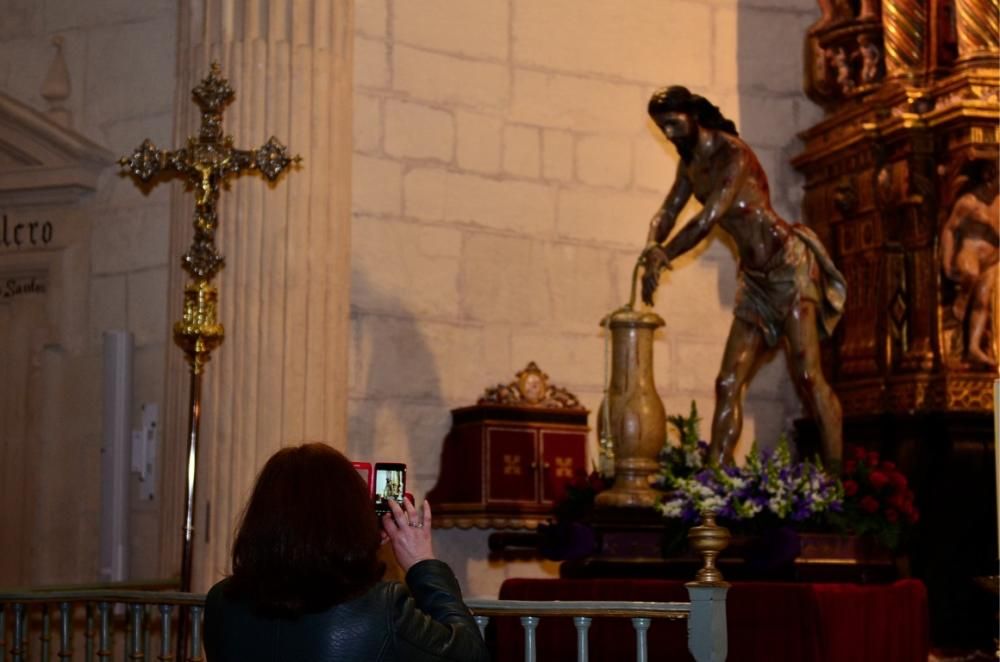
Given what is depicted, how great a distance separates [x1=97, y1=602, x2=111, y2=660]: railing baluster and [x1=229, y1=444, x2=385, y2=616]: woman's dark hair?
287 cm

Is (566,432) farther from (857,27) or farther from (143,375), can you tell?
(857,27)

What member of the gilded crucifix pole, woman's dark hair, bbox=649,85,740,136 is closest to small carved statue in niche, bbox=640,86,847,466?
woman's dark hair, bbox=649,85,740,136

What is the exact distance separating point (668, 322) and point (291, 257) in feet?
8.67

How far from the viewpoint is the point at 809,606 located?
6.23 m

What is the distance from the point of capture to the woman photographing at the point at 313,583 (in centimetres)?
304

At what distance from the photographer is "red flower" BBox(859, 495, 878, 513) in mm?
7203

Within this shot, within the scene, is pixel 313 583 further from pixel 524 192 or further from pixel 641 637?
pixel 524 192

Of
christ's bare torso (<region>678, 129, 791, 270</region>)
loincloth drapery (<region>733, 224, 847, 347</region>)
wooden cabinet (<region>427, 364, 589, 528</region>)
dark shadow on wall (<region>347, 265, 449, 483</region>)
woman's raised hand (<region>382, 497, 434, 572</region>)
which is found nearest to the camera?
woman's raised hand (<region>382, 497, 434, 572</region>)

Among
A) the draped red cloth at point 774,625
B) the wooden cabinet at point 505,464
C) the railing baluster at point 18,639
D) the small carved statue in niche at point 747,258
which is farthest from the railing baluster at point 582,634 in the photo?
the wooden cabinet at point 505,464

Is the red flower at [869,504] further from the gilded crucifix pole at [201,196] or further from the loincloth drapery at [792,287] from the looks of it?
the gilded crucifix pole at [201,196]

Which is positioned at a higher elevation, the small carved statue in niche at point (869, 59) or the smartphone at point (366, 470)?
the small carved statue in niche at point (869, 59)

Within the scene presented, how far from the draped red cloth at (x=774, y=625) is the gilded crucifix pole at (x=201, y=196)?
1568 millimetres

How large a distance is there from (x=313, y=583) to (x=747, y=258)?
17.3 feet

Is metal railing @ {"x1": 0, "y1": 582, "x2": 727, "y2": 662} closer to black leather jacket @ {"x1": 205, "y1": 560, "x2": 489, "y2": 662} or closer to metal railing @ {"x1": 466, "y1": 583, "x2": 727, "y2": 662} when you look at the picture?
metal railing @ {"x1": 466, "y1": 583, "x2": 727, "y2": 662}
